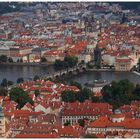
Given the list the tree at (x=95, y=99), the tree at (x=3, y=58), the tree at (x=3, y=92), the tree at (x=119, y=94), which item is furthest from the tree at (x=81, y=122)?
the tree at (x=3, y=58)

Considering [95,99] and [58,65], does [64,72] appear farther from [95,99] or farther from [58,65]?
[95,99]

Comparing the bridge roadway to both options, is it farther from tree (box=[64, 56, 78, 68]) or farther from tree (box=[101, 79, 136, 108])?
tree (box=[101, 79, 136, 108])

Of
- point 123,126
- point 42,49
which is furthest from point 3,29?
point 123,126

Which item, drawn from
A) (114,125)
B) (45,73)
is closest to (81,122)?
(114,125)

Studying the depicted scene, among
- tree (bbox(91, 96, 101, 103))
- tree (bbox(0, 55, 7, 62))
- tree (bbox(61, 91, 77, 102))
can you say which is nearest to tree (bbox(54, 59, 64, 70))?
tree (bbox(0, 55, 7, 62))

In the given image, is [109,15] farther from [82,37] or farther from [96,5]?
[82,37]

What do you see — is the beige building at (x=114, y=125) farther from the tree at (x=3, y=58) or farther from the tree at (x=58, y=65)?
the tree at (x=3, y=58)
